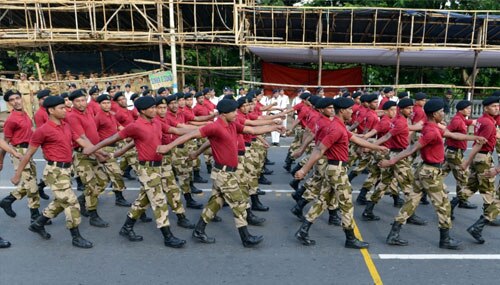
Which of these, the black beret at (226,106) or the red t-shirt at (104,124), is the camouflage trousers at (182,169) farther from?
the black beret at (226,106)

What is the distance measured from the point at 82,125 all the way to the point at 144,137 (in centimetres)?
156

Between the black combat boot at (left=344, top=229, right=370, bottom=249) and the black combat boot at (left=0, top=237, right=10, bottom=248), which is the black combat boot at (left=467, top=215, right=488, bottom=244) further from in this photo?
the black combat boot at (left=0, top=237, right=10, bottom=248)

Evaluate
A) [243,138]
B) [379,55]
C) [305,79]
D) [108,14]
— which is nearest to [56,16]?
[108,14]

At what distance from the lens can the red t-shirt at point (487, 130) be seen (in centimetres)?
593

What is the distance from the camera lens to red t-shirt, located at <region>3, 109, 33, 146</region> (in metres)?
6.30

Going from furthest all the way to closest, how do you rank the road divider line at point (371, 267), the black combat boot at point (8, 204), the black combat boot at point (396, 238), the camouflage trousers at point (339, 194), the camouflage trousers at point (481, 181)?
the black combat boot at point (8, 204) → the camouflage trousers at point (481, 181) → the black combat boot at point (396, 238) → the camouflage trousers at point (339, 194) → the road divider line at point (371, 267)

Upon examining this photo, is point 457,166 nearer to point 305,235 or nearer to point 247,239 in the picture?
point 305,235

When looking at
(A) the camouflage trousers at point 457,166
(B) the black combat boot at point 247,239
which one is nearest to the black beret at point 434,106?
(A) the camouflage trousers at point 457,166

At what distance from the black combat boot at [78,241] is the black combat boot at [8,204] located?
170 centimetres

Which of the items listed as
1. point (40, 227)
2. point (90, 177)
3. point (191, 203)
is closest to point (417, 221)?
point (191, 203)

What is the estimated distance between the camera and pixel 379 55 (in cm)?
1706

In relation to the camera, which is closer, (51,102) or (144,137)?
(51,102)

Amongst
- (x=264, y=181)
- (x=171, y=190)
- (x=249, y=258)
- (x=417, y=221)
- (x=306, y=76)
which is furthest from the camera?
(x=306, y=76)

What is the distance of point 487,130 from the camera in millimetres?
5938
